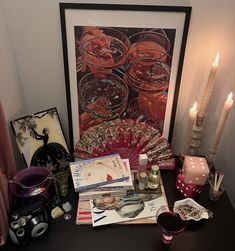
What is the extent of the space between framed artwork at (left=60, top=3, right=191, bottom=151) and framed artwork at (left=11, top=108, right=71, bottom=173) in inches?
3.5

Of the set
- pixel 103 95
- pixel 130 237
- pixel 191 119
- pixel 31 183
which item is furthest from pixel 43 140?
pixel 191 119

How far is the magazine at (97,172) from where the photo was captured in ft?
3.51

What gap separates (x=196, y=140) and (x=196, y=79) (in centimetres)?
28

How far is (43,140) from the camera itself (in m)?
1.23

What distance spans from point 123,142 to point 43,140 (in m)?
0.38

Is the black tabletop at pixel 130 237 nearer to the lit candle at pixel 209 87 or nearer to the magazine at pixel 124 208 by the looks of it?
the magazine at pixel 124 208

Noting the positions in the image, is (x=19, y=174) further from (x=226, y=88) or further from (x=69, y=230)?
(x=226, y=88)

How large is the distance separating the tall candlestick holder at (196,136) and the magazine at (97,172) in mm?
345

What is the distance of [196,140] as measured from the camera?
3.94 feet

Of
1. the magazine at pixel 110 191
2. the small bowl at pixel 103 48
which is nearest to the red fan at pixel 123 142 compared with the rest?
the magazine at pixel 110 191

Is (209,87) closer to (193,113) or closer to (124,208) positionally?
(193,113)

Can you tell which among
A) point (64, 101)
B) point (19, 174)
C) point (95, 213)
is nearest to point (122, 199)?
point (95, 213)

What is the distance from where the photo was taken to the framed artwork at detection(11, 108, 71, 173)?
3.86ft

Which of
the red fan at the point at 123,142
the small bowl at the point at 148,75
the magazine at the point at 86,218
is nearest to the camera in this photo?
the magazine at the point at 86,218
